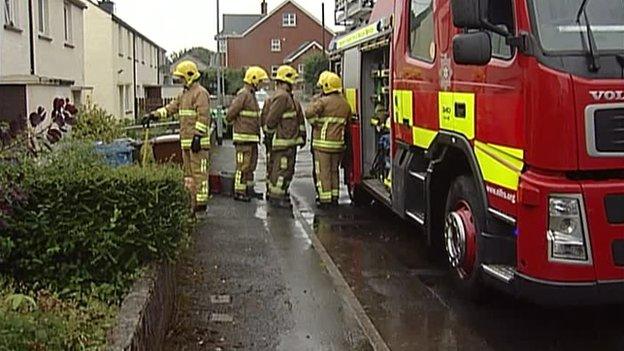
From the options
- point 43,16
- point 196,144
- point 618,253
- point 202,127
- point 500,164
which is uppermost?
point 43,16

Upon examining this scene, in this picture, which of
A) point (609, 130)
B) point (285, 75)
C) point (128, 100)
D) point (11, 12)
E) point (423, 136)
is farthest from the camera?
point (128, 100)

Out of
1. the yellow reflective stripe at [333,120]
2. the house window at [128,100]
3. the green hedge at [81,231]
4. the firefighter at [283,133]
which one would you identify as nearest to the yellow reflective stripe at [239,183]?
the firefighter at [283,133]

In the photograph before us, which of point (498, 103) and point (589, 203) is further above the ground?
point (498, 103)

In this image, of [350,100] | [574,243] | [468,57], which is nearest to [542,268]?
[574,243]

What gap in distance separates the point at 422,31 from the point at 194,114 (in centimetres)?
430

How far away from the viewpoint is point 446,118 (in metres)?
6.79

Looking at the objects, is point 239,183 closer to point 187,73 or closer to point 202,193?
point 202,193

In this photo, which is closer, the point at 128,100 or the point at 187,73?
the point at 187,73

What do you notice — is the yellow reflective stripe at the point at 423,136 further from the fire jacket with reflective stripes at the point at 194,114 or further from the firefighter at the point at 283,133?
the firefighter at the point at 283,133

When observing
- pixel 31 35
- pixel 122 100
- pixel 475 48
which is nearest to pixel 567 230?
pixel 475 48

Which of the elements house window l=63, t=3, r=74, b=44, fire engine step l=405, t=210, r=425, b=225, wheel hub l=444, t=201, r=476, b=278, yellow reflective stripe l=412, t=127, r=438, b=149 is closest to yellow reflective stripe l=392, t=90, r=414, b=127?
yellow reflective stripe l=412, t=127, r=438, b=149

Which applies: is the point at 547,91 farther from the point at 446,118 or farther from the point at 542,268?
the point at 446,118

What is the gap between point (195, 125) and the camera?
11.2 m

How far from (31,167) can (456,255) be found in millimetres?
3027
